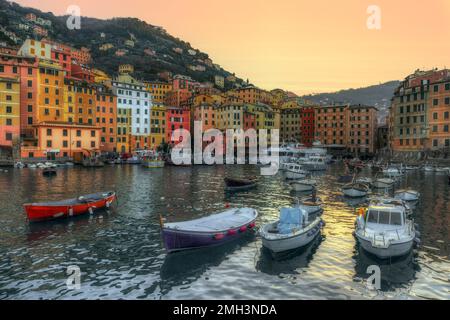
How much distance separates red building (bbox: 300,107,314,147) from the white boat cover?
131 metres

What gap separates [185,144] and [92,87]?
37.2 metres

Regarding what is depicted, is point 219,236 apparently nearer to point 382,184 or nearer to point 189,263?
point 189,263

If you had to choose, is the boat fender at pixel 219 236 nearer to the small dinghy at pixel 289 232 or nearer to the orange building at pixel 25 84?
the small dinghy at pixel 289 232

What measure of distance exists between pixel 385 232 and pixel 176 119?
364ft

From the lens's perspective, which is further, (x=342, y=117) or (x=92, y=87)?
(x=342, y=117)

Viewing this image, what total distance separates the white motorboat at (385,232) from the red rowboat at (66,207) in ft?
78.0

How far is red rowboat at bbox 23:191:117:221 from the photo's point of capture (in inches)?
1133

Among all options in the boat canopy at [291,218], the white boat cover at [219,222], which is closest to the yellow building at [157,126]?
the white boat cover at [219,222]

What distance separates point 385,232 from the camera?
21.9 meters

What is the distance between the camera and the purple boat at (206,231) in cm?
2152

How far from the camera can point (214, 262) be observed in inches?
820
